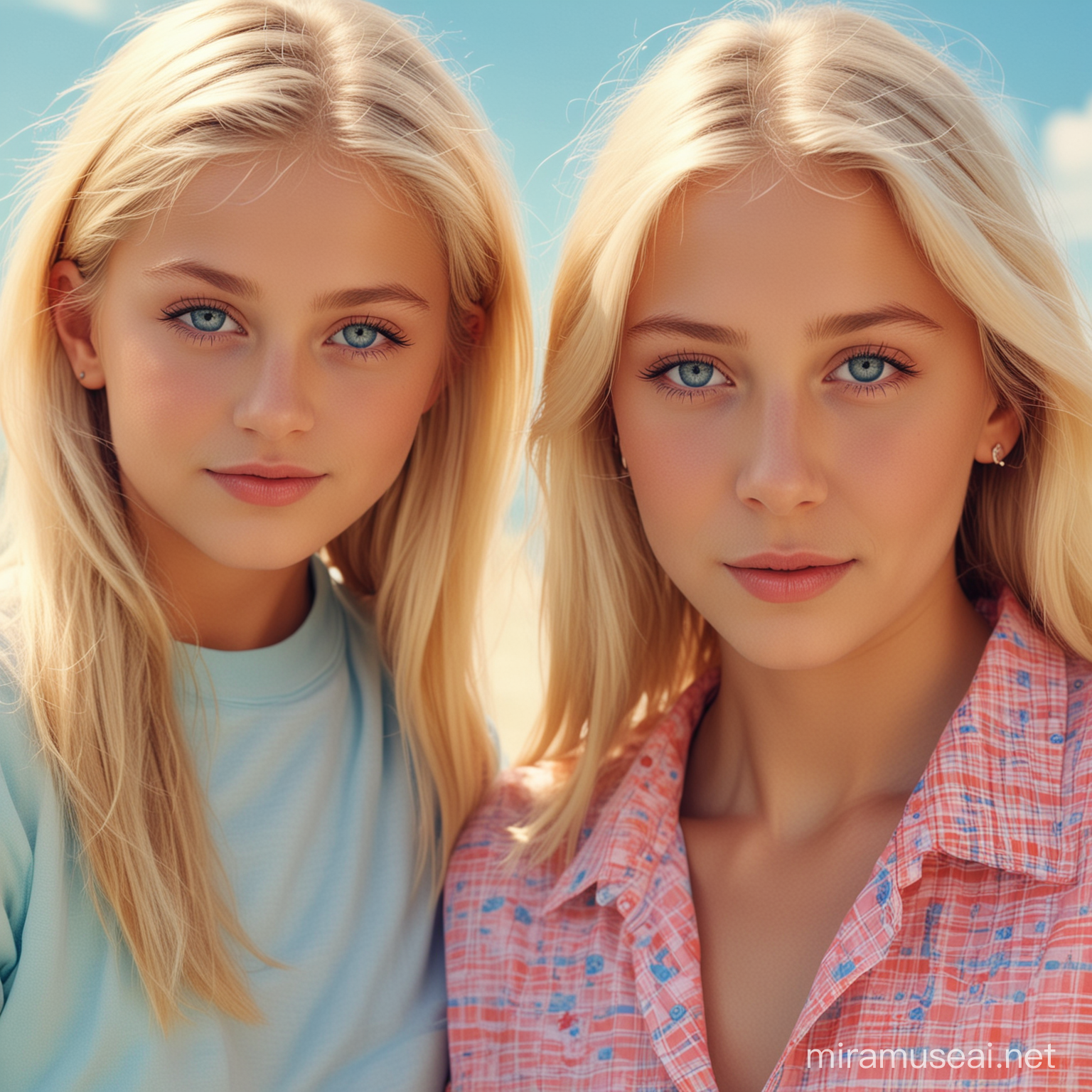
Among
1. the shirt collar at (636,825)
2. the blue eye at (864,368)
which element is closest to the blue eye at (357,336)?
the blue eye at (864,368)

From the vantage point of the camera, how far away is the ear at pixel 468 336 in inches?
95.1

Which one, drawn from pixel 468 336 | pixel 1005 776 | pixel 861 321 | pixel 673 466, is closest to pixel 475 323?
pixel 468 336

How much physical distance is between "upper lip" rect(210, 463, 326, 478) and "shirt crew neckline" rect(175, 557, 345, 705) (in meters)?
0.33

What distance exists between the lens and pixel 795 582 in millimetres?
1932

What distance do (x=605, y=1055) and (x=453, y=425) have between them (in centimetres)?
122

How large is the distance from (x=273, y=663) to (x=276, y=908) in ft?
1.46

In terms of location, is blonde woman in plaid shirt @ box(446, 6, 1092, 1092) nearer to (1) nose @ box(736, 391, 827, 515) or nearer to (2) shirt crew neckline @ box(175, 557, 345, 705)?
(1) nose @ box(736, 391, 827, 515)

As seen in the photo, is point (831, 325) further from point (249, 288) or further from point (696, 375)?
point (249, 288)

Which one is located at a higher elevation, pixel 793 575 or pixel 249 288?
pixel 249 288

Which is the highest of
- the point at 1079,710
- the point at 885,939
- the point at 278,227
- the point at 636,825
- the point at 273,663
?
the point at 278,227

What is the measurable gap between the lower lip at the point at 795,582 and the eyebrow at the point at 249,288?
757 mm

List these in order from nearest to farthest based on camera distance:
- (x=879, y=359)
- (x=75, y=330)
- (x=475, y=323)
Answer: (x=879, y=359) → (x=75, y=330) → (x=475, y=323)

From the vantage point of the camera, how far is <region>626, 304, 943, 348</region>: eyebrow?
1.83m

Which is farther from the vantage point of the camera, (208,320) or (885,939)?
(208,320)
